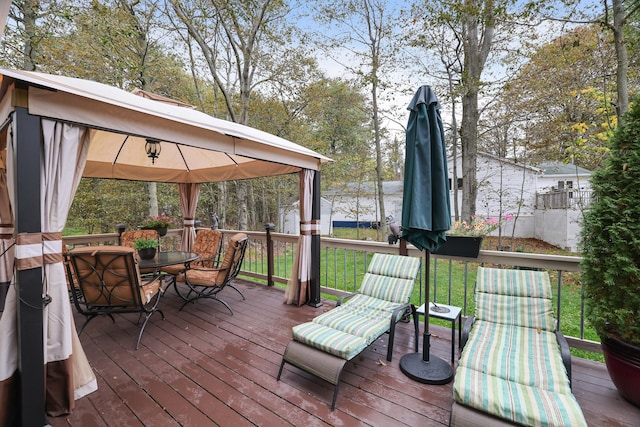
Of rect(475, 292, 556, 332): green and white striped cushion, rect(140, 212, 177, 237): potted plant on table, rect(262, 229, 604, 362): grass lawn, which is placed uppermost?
rect(140, 212, 177, 237): potted plant on table

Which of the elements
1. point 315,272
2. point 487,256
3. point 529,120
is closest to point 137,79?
point 315,272

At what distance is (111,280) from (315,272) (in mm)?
2502

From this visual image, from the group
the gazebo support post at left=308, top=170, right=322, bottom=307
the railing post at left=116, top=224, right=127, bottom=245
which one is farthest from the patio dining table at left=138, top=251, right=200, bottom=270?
the gazebo support post at left=308, top=170, right=322, bottom=307

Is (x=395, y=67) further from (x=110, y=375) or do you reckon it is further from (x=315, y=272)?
(x=110, y=375)

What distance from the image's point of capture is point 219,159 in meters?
5.48

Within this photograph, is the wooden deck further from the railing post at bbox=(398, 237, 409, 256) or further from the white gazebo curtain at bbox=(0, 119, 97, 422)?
the railing post at bbox=(398, 237, 409, 256)

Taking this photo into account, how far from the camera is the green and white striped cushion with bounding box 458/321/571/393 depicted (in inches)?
73.6

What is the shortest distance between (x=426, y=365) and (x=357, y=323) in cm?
72

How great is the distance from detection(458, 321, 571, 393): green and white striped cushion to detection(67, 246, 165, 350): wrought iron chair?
3202 millimetres

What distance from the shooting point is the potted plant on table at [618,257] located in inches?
79.7

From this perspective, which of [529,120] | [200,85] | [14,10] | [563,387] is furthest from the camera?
[200,85]

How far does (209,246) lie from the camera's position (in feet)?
17.3

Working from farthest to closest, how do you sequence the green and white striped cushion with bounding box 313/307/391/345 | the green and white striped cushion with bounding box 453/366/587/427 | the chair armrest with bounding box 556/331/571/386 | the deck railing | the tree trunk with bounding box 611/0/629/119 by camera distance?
the tree trunk with bounding box 611/0/629/119, the deck railing, the green and white striped cushion with bounding box 313/307/391/345, the chair armrest with bounding box 556/331/571/386, the green and white striped cushion with bounding box 453/366/587/427

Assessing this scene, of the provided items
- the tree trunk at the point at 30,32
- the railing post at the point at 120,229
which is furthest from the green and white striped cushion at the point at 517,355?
the tree trunk at the point at 30,32
